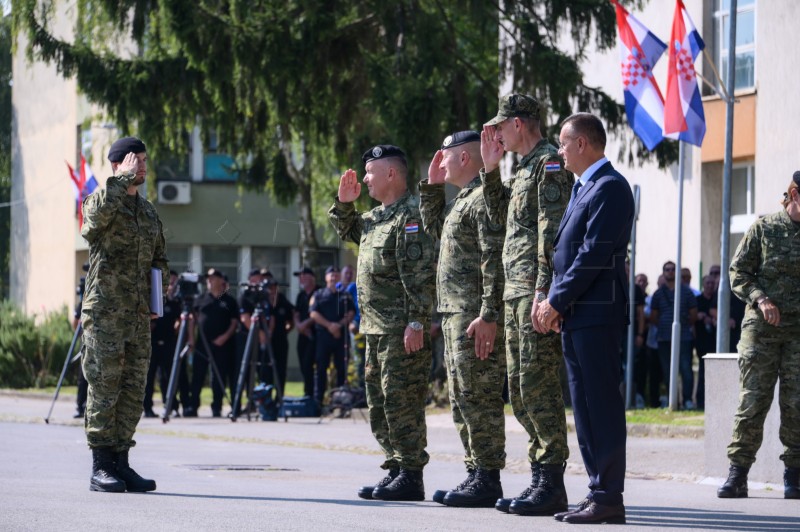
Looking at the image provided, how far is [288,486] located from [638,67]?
9.62 metres

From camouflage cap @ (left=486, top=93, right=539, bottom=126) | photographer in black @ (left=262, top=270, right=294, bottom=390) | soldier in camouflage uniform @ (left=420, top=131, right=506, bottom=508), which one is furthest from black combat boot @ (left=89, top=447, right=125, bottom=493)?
photographer in black @ (left=262, top=270, right=294, bottom=390)

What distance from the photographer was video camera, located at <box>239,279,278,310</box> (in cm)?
1986

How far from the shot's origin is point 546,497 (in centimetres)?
835

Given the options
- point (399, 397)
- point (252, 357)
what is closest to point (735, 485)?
point (399, 397)

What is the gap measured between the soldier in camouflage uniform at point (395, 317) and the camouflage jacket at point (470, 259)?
22 cm

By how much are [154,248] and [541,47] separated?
12.0 metres

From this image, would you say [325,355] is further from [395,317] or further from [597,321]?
[597,321]

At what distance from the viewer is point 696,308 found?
20.9m

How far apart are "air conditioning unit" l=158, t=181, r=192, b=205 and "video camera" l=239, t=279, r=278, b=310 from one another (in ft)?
57.5

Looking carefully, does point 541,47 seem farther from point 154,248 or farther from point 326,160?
point 154,248

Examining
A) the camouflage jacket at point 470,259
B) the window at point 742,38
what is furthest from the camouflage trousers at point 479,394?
the window at point 742,38

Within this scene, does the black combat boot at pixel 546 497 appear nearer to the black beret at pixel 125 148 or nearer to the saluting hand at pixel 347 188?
the saluting hand at pixel 347 188

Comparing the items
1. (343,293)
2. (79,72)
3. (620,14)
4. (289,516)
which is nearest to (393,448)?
(289,516)

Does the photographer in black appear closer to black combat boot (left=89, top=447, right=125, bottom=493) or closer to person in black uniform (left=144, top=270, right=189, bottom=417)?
person in black uniform (left=144, top=270, right=189, bottom=417)
